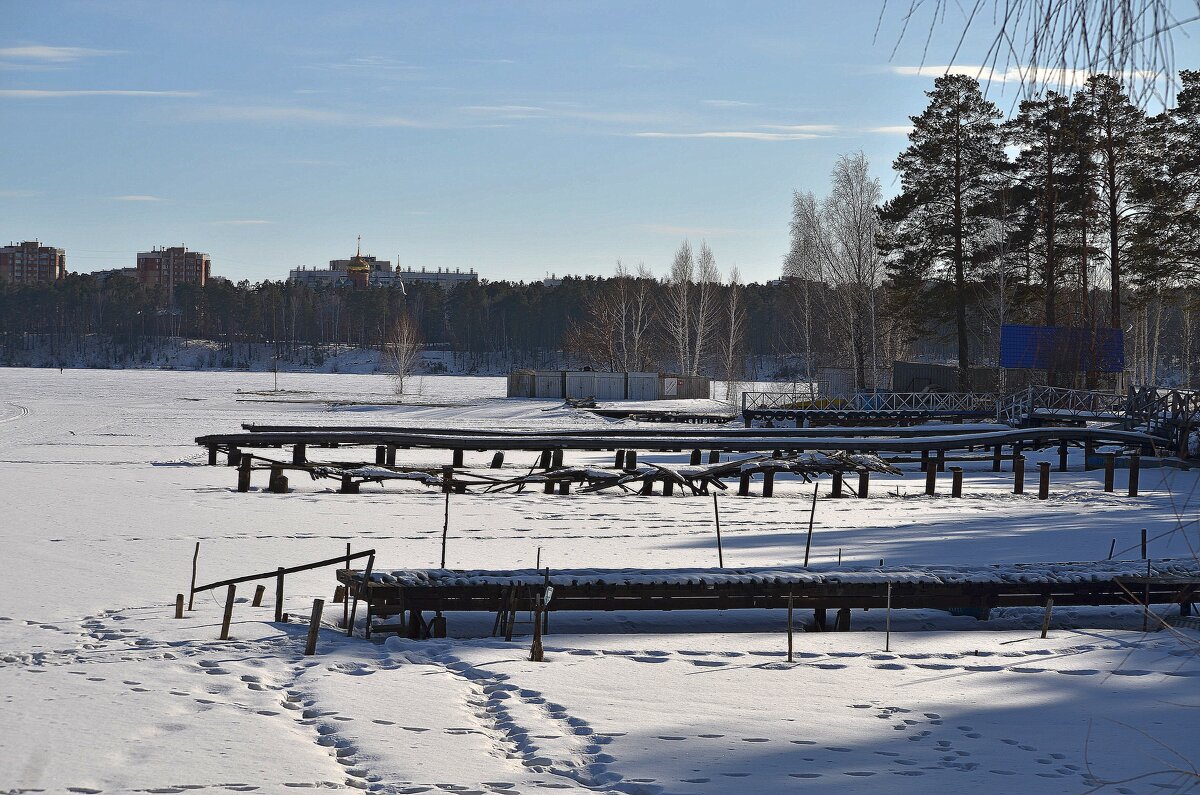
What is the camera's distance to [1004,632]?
33.3ft

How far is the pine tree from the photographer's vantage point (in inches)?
1785

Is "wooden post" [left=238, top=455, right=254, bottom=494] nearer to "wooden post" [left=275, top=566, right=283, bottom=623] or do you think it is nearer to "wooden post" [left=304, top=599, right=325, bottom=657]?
"wooden post" [left=275, top=566, right=283, bottom=623]

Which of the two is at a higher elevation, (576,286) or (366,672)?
(576,286)

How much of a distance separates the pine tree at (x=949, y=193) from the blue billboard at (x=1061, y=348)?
372 cm

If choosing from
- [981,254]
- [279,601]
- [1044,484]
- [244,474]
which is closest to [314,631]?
[279,601]

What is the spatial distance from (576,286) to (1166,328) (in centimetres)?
8189

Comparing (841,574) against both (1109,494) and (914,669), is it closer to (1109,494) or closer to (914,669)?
(914,669)

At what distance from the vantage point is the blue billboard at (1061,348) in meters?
40.6

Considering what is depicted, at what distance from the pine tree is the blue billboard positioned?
3717 mm

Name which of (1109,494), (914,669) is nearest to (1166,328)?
(1109,494)

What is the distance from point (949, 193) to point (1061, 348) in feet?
28.8

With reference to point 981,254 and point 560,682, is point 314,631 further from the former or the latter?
point 981,254

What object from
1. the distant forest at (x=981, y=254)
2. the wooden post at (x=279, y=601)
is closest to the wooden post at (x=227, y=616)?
the wooden post at (x=279, y=601)

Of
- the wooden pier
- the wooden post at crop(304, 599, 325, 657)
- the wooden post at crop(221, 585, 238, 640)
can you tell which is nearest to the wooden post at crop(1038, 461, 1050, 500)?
the wooden pier
